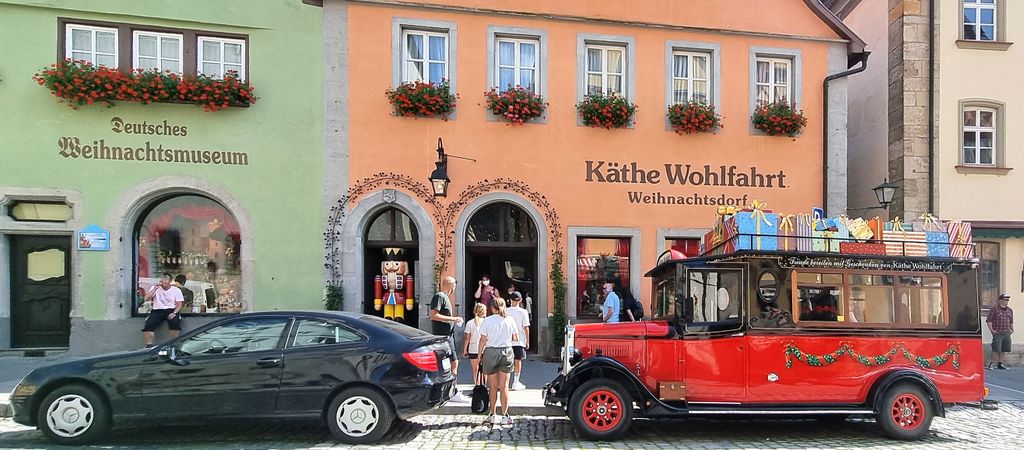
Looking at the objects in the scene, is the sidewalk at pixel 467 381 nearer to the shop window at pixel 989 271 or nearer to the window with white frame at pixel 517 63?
the window with white frame at pixel 517 63

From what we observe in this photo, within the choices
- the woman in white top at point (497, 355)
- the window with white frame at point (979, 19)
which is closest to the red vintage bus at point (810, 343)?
the woman in white top at point (497, 355)

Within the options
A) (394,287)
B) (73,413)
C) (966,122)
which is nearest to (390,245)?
(394,287)

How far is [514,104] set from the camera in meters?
10.5

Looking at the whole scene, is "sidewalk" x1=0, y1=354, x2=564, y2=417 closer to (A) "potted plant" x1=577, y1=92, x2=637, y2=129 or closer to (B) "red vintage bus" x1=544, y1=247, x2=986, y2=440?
(B) "red vintage bus" x1=544, y1=247, x2=986, y2=440

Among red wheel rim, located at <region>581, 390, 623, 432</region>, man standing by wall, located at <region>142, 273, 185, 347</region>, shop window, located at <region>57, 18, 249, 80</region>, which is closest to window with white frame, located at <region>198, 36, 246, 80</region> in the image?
shop window, located at <region>57, 18, 249, 80</region>

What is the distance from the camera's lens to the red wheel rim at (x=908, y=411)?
20.3ft

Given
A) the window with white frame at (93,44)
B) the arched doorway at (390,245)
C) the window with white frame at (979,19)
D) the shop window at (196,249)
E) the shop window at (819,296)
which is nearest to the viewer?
the shop window at (819,296)

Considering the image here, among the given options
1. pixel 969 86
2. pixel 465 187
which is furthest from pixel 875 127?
pixel 465 187

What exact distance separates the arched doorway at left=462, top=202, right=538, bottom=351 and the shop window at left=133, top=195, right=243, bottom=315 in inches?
171

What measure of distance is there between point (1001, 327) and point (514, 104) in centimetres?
1061

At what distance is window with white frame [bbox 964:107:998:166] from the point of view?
461 inches

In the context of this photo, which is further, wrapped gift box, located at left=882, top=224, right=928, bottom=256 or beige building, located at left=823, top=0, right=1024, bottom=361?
beige building, located at left=823, top=0, right=1024, bottom=361

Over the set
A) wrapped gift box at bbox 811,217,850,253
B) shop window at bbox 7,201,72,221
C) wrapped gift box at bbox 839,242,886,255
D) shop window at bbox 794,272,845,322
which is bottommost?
shop window at bbox 794,272,845,322

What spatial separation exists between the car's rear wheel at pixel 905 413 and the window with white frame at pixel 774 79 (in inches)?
275
